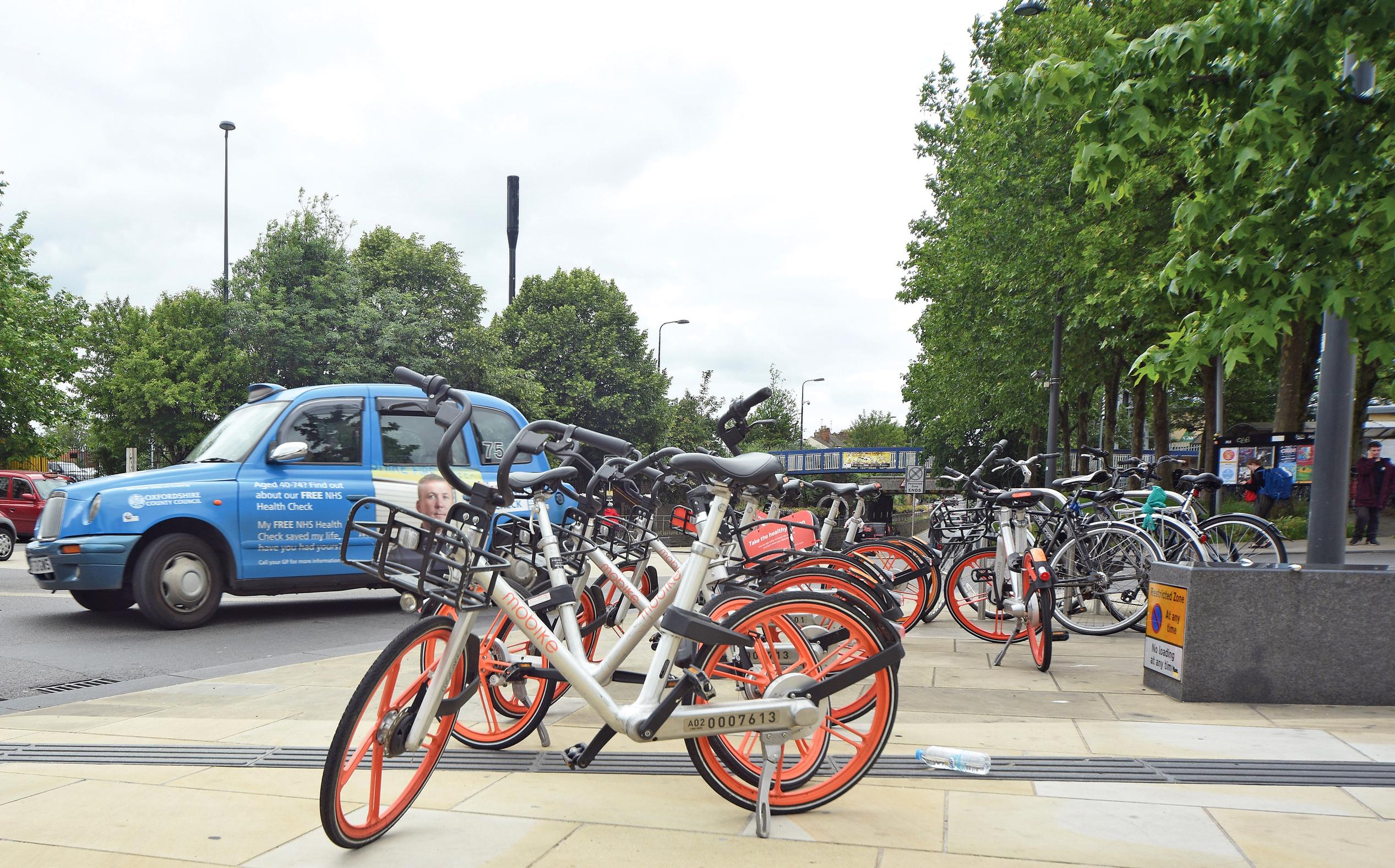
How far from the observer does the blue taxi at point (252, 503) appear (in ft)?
25.7

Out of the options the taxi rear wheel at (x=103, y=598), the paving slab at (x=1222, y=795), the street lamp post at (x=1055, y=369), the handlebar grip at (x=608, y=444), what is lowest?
the taxi rear wheel at (x=103, y=598)

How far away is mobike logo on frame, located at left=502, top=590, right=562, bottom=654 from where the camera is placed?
3.20 m

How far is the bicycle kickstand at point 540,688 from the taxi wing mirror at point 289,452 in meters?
4.68

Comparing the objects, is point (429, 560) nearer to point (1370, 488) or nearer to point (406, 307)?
point (1370, 488)

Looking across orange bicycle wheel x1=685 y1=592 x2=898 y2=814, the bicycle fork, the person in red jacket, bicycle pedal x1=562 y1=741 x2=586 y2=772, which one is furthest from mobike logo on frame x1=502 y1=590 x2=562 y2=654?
the person in red jacket

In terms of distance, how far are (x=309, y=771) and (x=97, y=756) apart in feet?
3.50

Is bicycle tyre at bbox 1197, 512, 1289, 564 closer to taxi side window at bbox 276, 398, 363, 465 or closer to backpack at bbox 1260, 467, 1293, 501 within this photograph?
taxi side window at bbox 276, 398, 363, 465

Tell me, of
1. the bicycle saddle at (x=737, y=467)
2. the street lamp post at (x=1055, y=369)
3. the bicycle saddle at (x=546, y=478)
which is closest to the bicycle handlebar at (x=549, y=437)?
the bicycle saddle at (x=546, y=478)

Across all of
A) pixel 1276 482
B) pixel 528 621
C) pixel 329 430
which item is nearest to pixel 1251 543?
pixel 528 621

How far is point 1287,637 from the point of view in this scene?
5.25 meters

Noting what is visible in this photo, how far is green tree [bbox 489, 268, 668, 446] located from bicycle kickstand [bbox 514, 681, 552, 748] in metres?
35.2

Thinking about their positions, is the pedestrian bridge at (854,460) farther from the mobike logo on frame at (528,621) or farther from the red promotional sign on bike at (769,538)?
the mobike logo on frame at (528,621)

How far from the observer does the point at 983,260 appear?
21.6 m

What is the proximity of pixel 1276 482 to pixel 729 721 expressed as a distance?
15140 mm
